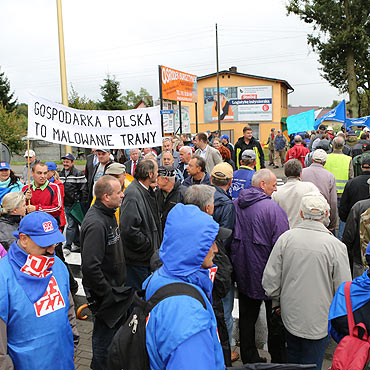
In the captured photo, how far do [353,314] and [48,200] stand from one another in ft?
16.0

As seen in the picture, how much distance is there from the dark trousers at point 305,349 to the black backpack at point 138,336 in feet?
6.25

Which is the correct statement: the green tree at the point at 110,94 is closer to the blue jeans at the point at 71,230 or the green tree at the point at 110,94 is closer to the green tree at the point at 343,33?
the green tree at the point at 343,33

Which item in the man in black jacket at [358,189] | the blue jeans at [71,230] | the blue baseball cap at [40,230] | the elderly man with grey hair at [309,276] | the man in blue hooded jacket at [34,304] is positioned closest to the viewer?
the man in blue hooded jacket at [34,304]

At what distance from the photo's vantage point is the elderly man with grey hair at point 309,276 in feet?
10.2

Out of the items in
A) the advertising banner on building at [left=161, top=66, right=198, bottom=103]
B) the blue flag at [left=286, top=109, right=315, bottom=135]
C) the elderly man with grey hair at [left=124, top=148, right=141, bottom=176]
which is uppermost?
the advertising banner on building at [left=161, top=66, right=198, bottom=103]

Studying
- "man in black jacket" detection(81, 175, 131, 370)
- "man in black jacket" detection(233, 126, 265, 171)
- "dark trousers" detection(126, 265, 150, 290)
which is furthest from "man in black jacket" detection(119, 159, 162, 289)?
"man in black jacket" detection(233, 126, 265, 171)

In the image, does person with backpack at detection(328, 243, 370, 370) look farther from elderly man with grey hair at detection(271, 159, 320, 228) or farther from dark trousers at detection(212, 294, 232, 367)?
elderly man with grey hair at detection(271, 159, 320, 228)

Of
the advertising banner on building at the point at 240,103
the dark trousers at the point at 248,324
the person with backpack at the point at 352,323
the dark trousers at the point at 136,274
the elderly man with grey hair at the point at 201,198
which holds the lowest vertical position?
the dark trousers at the point at 248,324

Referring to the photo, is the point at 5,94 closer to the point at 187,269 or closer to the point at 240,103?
the point at 240,103

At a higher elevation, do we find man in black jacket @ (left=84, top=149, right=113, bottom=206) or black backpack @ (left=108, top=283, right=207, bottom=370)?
man in black jacket @ (left=84, top=149, right=113, bottom=206)

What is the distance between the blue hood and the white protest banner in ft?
13.1

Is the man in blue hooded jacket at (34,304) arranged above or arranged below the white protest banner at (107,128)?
below

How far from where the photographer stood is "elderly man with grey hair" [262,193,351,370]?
122 inches

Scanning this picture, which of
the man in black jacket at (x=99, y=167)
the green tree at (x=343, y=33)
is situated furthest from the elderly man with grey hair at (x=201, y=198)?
the green tree at (x=343, y=33)
